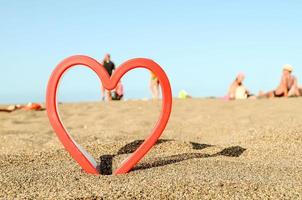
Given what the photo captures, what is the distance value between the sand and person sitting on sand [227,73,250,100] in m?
2.68

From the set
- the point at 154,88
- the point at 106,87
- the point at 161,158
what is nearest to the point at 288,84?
the point at 154,88

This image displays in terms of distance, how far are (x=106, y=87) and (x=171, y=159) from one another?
3.71 ft

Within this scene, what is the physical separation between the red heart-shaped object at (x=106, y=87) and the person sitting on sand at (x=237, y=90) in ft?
29.0

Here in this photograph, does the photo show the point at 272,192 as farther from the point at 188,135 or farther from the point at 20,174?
the point at 188,135

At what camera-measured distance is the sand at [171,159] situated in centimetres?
356

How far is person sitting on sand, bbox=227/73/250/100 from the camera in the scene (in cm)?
1301

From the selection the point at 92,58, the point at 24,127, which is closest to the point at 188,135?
the point at 24,127

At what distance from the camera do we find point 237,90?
13133mm

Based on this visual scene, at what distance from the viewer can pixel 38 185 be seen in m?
3.79

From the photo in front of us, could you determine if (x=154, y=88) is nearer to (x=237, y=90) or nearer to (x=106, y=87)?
(x=237, y=90)

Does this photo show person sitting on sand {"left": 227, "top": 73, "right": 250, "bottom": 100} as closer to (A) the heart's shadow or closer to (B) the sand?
(B) the sand

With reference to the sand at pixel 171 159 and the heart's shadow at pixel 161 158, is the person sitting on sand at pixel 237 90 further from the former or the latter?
the heart's shadow at pixel 161 158

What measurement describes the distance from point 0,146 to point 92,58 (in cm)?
278

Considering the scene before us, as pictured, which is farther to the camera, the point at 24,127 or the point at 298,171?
the point at 24,127
